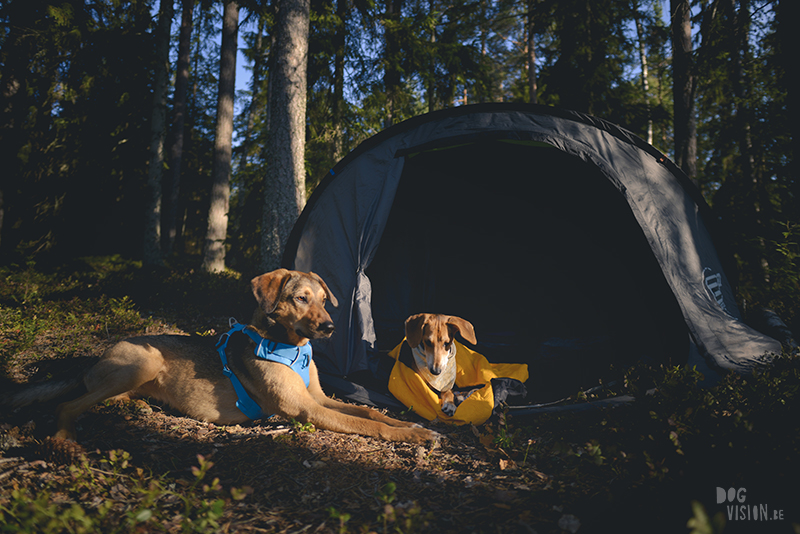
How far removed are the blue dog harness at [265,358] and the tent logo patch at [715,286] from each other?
14.0 ft

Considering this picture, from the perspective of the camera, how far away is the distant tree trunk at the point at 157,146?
10.1 metres

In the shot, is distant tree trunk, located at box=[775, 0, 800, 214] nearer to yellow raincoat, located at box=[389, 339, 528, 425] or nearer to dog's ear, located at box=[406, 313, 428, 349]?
yellow raincoat, located at box=[389, 339, 528, 425]

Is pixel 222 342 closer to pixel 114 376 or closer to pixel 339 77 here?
pixel 114 376

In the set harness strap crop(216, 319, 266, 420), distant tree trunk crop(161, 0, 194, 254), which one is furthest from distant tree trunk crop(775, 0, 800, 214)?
distant tree trunk crop(161, 0, 194, 254)

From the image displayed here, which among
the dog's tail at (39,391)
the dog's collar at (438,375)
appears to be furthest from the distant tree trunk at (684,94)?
the dog's tail at (39,391)

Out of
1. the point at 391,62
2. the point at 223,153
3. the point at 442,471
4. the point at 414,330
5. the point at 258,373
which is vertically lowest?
the point at 442,471

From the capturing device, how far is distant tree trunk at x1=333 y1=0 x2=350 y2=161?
9.50m

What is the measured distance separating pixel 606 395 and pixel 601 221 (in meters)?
2.97

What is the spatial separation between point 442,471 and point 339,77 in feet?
31.8

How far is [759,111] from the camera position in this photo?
25.0 ft

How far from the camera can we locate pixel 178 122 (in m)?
12.9

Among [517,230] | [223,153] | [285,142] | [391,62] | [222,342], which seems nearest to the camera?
[222,342]

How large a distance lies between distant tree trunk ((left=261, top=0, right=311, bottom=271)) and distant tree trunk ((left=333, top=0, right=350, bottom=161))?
13.1 ft

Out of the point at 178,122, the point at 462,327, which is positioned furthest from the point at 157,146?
the point at 462,327
